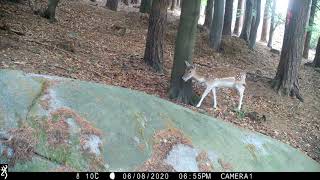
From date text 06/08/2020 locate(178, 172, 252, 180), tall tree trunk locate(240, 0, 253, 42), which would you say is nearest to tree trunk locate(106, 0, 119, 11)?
tall tree trunk locate(240, 0, 253, 42)

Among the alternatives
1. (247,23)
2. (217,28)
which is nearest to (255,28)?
(247,23)

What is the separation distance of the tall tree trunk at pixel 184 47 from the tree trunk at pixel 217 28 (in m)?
6.31

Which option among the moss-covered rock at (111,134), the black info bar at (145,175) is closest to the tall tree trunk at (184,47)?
the moss-covered rock at (111,134)

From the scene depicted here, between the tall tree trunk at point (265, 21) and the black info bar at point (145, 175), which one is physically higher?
the tall tree trunk at point (265, 21)

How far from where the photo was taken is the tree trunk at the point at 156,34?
11914 mm

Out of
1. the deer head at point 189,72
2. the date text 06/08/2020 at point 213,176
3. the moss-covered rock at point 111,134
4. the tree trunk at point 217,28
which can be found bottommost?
the date text 06/08/2020 at point 213,176

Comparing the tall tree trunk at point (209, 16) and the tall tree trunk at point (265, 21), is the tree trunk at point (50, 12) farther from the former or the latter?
the tall tree trunk at point (265, 21)

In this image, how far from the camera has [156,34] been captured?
11961 millimetres

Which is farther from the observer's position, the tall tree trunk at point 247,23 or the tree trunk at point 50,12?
the tall tree trunk at point 247,23

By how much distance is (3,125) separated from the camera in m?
6.12

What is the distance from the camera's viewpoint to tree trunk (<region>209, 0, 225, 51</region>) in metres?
16.7

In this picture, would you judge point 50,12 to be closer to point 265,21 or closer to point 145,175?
point 145,175

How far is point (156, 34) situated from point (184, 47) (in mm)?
1866

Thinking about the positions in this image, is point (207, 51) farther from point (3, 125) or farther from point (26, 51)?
point (3, 125)
